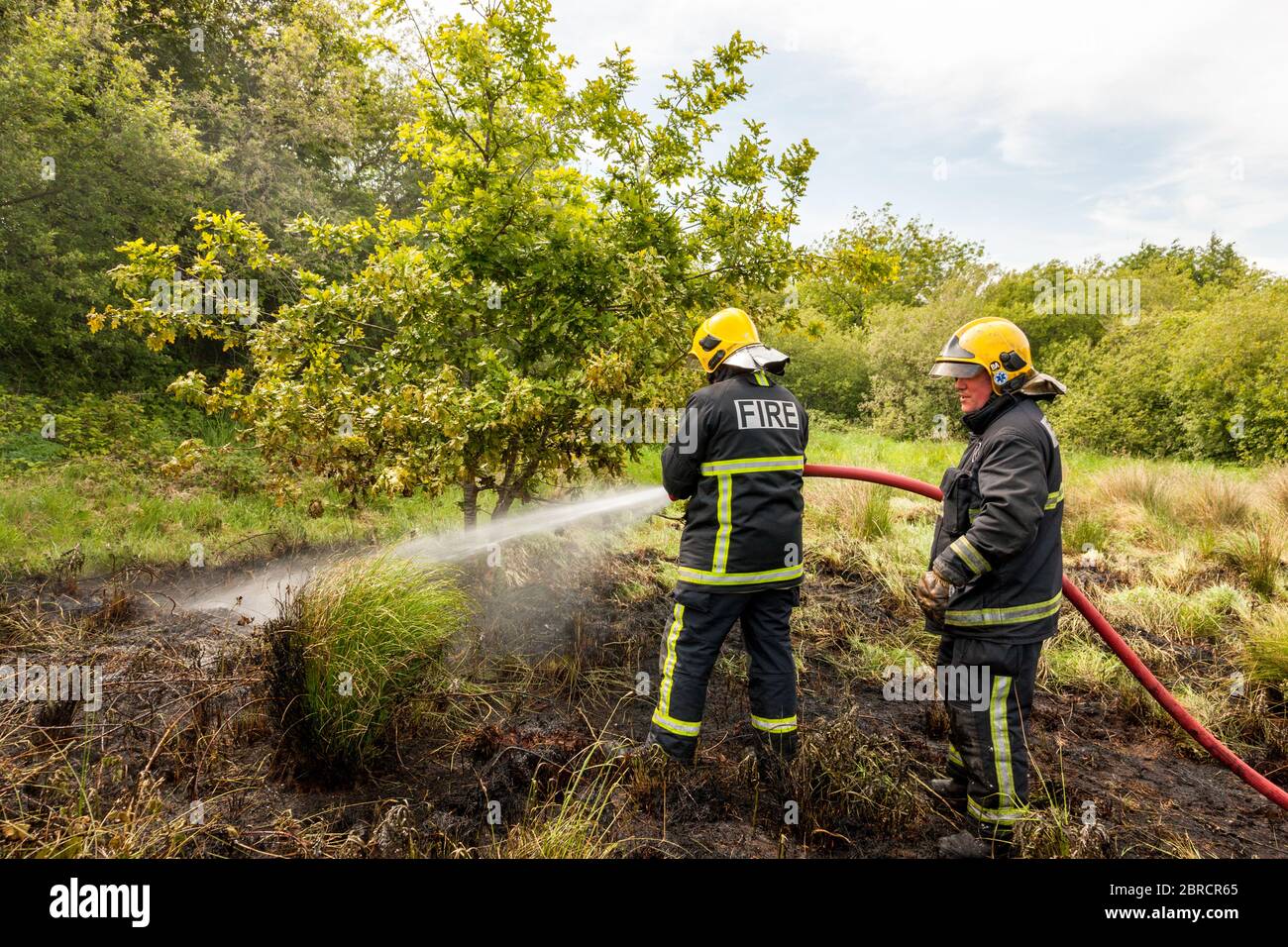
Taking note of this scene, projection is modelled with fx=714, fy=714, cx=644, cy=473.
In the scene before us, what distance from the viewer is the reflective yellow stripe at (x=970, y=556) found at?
2.83 meters

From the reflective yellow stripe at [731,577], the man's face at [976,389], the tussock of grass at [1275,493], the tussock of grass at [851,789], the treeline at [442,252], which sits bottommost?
the tussock of grass at [851,789]

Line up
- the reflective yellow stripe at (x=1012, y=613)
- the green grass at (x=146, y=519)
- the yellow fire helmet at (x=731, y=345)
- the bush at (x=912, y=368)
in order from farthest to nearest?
the bush at (x=912, y=368) → the green grass at (x=146, y=519) → the yellow fire helmet at (x=731, y=345) → the reflective yellow stripe at (x=1012, y=613)

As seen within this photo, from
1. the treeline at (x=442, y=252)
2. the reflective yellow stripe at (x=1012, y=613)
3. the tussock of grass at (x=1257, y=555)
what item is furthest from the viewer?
the tussock of grass at (x=1257, y=555)

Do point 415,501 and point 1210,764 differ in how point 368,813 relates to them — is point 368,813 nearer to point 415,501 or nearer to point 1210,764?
point 1210,764

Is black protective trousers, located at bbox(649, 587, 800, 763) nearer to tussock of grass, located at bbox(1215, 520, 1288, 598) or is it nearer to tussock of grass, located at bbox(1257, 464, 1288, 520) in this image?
tussock of grass, located at bbox(1215, 520, 1288, 598)

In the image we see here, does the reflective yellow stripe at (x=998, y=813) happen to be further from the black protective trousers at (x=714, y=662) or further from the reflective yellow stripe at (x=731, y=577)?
the reflective yellow stripe at (x=731, y=577)

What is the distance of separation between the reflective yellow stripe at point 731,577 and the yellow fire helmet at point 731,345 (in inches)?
37.9

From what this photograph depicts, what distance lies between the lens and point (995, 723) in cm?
296

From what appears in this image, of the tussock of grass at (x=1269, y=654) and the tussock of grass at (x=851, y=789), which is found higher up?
the tussock of grass at (x=1269, y=654)

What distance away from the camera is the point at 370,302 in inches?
169

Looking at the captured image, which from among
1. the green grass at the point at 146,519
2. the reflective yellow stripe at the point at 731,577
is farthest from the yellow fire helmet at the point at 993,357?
the green grass at the point at 146,519

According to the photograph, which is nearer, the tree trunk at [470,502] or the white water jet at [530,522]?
the tree trunk at [470,502]

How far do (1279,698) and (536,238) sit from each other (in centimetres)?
536
